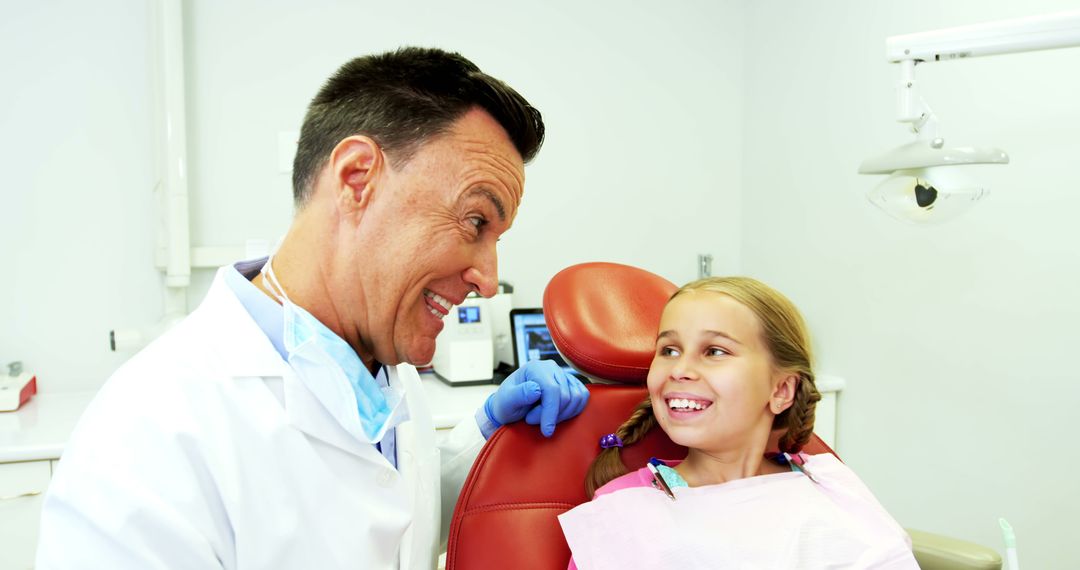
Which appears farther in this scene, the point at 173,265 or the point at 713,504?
the point at 173,265

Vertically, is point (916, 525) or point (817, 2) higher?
point (817, 2)

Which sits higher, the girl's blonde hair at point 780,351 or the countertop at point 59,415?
the girl's blonde hair at point 780,351

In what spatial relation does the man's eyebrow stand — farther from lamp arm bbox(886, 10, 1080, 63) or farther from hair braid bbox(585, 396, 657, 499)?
lamp arm bbox(886, 10, 1080, 63)

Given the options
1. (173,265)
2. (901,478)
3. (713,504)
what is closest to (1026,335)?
(901,478)

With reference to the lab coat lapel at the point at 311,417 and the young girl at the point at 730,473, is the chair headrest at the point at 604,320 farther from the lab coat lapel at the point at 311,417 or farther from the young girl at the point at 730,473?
the lab coat lapel at the point at 311,417

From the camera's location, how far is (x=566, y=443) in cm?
124

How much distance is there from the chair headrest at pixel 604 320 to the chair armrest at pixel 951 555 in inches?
23.6

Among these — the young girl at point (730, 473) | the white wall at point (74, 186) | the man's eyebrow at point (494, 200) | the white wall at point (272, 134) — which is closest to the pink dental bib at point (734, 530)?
the young girl at point (730, 473)

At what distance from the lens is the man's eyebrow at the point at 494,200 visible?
0.95m

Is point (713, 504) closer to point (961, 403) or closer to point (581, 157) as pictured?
point (961, 403)

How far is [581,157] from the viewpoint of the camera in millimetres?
2645

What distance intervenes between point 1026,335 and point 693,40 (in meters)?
1.59

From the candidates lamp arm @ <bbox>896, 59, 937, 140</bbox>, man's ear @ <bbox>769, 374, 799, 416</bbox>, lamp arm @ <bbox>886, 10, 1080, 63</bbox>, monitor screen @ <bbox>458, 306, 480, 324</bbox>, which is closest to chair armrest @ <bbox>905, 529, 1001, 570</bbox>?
man's ear @ <bbox>769, 374, 799, 416</bbox>

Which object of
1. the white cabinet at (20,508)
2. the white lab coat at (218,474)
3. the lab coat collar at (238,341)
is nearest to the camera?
the white lab coat at (218,474)
